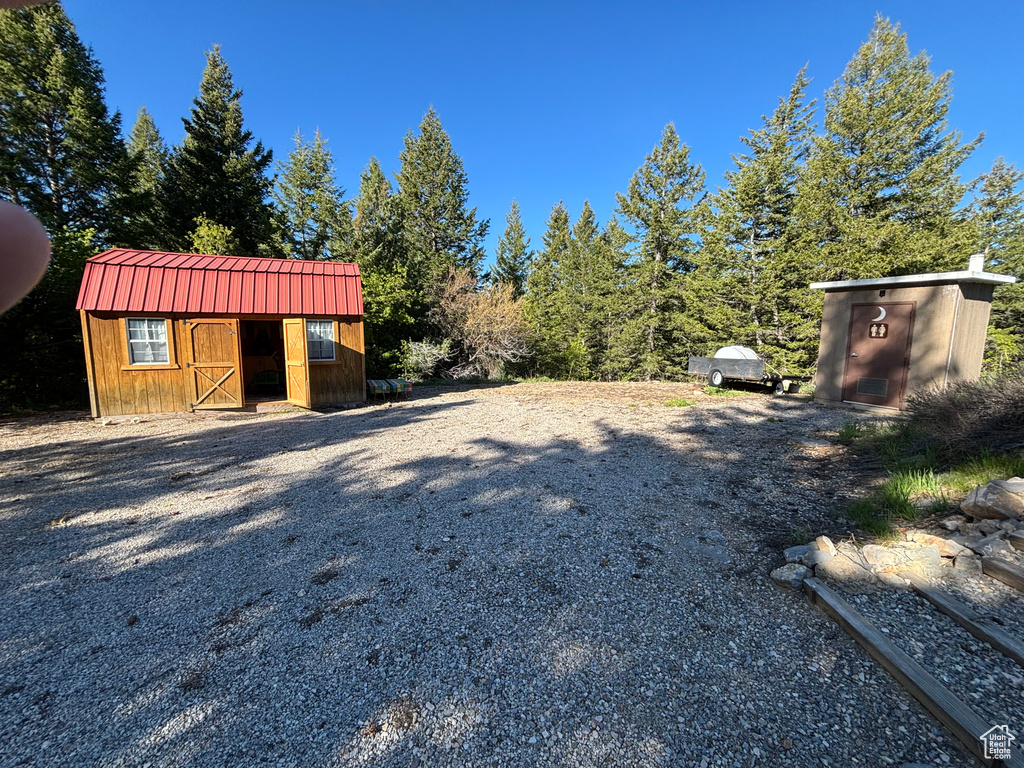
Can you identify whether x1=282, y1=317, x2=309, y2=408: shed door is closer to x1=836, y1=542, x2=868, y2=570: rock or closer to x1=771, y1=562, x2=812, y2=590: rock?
x1=771, y1=562, x2=812, y2=590: rock

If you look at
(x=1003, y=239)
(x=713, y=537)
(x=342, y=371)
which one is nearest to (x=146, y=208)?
(x=342, y=371)

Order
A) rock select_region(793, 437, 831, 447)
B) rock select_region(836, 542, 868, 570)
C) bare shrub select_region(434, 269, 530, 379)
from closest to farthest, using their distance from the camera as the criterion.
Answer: rock select_region(836, 542, 868, 570) → rock select_region(793, 437, 831, 447) → bare shrub select_region(434, 269, 530, 379)

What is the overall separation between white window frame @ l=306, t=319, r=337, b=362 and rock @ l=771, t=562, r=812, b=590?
996cm

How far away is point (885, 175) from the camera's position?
1559 centimetres

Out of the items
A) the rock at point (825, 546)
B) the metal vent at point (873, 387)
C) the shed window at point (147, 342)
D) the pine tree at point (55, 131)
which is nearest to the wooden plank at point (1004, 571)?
the rock at point (825, 546)

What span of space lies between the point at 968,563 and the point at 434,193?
80.3 ft

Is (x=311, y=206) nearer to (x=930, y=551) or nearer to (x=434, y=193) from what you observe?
(x=434, y=193)

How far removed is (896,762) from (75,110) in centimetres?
2247

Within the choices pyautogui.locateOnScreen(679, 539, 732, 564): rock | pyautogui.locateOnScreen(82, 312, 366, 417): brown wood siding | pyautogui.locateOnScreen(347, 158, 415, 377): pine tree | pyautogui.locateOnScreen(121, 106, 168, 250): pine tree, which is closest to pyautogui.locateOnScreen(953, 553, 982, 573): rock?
pyautogui.locateOnScreen(679, 539, 732, 564): rock

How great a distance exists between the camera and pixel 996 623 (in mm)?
2332

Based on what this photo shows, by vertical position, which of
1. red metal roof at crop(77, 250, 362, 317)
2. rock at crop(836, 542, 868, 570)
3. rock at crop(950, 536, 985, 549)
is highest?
red metal roof at crop(77, 250, 362, 317)

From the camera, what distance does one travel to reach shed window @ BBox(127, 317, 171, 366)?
30.0ft

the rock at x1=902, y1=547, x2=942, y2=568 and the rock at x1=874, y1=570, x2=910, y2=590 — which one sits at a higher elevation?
the rock at x1=902, y1=547, x2=942, y2=568

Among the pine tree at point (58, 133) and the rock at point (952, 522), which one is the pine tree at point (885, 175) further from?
the pine tree at point (58, 133)
